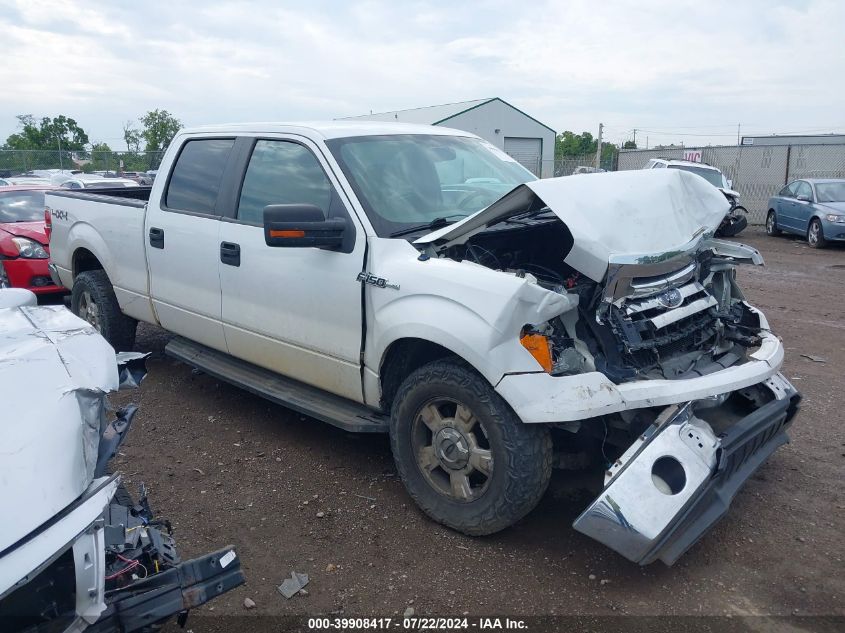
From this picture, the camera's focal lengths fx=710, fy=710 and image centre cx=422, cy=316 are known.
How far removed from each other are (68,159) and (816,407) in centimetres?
3360

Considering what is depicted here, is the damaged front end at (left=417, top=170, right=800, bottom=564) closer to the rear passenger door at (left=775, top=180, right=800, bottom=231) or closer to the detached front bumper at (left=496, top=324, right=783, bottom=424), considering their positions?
the detached front bumper at (left=496, top=324, right=783, bottom=424)

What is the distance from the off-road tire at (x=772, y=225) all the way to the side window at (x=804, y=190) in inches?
30.6

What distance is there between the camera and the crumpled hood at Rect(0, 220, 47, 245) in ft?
28.0

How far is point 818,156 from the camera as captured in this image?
19.4 metres

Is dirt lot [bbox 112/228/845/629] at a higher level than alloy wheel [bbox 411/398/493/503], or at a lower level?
lower

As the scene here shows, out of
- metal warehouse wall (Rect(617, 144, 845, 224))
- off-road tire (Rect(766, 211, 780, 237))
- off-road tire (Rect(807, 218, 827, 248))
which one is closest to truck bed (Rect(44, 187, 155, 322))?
off-road tire (Rect(807, 218, 827, 248))

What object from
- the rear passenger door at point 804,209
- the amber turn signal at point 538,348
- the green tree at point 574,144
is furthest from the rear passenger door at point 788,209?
the green tree at point 574,144

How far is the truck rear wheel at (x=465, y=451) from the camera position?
3152 mm

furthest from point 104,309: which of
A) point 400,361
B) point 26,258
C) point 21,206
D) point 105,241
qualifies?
point 21,206

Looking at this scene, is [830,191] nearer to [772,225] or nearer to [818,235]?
[818,235]

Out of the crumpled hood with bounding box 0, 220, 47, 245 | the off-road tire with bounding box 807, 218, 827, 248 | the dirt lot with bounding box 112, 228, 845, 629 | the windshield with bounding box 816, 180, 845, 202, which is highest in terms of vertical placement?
the windshield with bounding box 816, 180, 845, 202

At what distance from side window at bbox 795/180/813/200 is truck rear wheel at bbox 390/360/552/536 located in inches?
562

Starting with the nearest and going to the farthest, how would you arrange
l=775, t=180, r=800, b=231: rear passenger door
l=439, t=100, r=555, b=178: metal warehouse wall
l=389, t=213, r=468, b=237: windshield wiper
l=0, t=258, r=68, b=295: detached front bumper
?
1. l=389, t=213, r=468, b=237: windshield wiper
2. l=0, t=258, r=68, b=295: detached front bumper
3. l=775, t=180, r=800, b=231: rear passenger door
4. l=439, t=100, r=555, b=178: metal warehouse wall

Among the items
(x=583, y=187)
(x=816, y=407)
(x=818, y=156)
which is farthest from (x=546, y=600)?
(x=818, y=156)
